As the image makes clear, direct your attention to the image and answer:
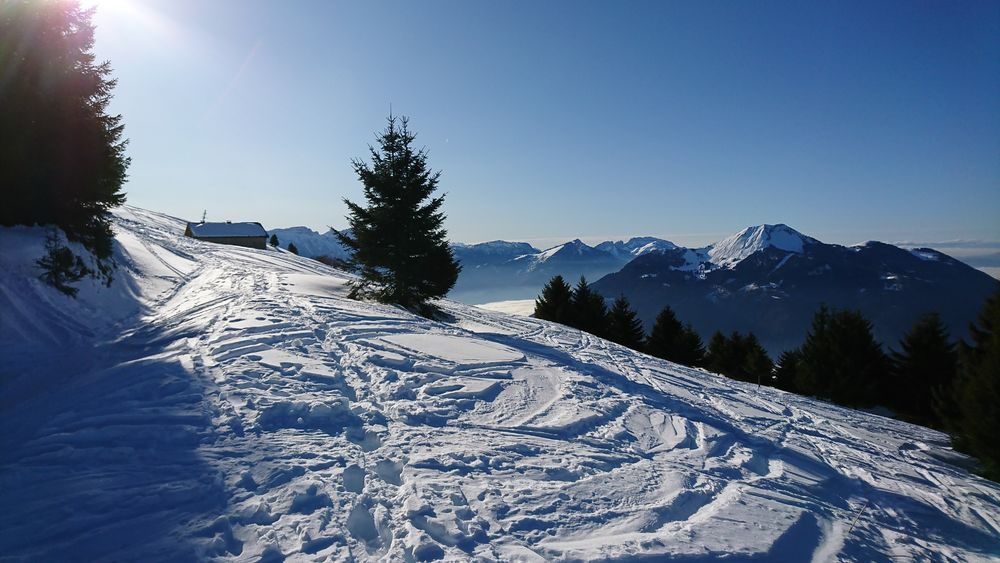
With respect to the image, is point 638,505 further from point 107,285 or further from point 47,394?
point 107,285

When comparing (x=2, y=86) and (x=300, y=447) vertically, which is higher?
(x=2, y=86)

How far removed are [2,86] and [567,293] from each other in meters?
32.7

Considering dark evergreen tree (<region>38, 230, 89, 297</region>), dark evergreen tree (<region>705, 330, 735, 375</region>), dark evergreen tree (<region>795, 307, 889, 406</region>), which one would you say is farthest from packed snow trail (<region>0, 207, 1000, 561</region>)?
dark evergreen tree (<region>705, 330, 735, 375</region>)

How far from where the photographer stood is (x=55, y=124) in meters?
12.2

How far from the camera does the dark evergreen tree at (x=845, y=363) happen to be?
2358cm

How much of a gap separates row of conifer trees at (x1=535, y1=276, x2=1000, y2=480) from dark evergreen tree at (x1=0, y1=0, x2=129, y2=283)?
80.8 feet

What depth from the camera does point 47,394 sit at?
6297 millimetres

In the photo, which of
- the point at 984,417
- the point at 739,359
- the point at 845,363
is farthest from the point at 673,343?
the point at 984,417

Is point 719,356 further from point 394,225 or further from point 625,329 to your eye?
point 394,225

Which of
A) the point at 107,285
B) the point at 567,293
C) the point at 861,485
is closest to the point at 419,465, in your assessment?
the point at 861,485

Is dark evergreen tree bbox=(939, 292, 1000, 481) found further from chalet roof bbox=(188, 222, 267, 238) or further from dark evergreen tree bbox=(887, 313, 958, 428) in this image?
chalet roof bbox=(188, 222, 267, 238)

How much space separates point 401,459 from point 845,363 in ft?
95.3

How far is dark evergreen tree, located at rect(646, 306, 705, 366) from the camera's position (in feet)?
120

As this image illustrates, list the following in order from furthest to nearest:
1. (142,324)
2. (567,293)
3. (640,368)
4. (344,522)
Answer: (567,293)
(640,368)
(142,324)
(344,522)
